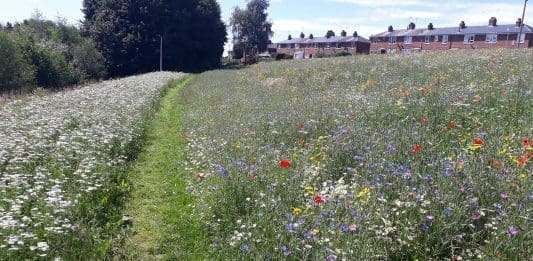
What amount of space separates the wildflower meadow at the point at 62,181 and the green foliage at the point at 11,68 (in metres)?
18.0

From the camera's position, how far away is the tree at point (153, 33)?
51.1m

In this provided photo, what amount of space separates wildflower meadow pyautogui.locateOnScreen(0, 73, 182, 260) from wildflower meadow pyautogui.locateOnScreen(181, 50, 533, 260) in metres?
1.42

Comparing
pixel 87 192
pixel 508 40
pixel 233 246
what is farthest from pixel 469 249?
pixel 508 40

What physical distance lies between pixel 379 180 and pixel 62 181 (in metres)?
4.46

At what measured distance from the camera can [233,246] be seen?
424 centimetres

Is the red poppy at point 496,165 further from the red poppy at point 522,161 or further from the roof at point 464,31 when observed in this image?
the roof at point 464,31

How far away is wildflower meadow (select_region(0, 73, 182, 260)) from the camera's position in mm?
4406

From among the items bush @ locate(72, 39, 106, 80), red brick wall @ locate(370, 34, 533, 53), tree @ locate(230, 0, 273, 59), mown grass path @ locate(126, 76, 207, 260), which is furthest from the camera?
tree @ locate(230, 0, 273, 59)

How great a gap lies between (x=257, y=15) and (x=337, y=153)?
2808 inches

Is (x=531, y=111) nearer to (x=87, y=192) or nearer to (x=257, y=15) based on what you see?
(x=87, y=192)

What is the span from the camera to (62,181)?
5.71 m

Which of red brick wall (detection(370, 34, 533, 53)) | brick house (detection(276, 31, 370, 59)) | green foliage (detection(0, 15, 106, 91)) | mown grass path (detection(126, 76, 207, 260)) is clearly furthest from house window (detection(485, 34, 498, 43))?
mown grass path (detection(126, 76, 207, 260))

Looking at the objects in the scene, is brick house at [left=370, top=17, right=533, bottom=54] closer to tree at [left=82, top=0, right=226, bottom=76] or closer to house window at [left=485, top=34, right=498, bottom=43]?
house window at [left=485, top=34, right=498, bottom=43]

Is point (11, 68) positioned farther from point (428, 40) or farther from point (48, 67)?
point (428, 40)
